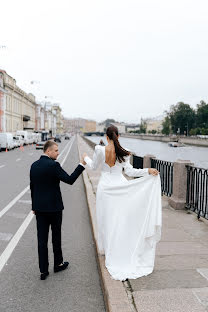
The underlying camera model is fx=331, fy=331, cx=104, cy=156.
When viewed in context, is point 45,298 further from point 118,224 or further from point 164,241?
point 164,241

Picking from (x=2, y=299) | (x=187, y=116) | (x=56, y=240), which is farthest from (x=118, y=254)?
(x=187, y=116)

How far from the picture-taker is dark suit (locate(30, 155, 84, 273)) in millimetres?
3891

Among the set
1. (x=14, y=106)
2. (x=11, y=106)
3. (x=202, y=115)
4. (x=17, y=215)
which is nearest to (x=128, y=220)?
(x=17, y=215)

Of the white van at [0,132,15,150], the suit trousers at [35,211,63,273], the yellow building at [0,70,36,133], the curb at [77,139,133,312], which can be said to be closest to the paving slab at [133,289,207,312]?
the curb at [77,139,133,312]

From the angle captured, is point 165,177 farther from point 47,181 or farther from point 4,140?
point 4,140

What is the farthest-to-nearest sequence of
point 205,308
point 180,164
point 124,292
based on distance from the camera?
point 180,164
point 124,292
point 205,308

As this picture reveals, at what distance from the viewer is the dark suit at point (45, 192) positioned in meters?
3.89

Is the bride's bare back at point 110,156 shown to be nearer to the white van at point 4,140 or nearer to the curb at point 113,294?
the curb at point 113,294

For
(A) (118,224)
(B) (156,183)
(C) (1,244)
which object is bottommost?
(C) (1,244)

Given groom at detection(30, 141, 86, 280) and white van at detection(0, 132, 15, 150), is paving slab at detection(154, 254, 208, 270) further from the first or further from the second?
white van at detection(0, 132, 15, 150)

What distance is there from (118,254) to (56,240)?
815mm

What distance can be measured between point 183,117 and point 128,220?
125m

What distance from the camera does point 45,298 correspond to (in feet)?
12.0

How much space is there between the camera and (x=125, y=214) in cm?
402
